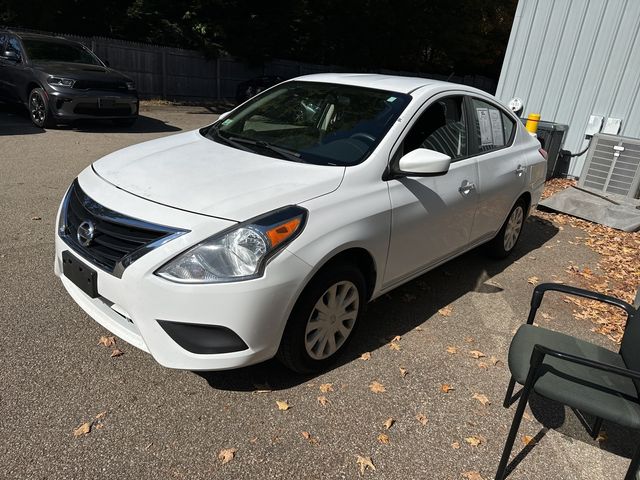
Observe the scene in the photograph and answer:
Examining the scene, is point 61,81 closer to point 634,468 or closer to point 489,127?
point 489,127

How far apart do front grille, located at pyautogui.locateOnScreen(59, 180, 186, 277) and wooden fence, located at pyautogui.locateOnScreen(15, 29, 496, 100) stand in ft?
45.7

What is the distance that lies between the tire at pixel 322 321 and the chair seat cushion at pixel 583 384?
95 centimetres

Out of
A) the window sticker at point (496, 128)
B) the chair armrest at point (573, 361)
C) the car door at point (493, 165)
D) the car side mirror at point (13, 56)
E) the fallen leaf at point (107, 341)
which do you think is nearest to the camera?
the chair armrest at point (573, 361)

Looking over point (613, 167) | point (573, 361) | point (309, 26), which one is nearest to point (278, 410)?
point (573, 361)

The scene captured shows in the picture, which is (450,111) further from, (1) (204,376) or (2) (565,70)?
(2) (565,70)

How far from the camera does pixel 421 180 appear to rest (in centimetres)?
336

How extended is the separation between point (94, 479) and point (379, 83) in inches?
121

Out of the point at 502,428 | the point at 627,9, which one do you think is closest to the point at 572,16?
the point at 627,9

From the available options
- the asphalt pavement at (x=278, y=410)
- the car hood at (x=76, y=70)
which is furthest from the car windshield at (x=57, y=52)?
the asphalt pavement at (x=278, y=410)

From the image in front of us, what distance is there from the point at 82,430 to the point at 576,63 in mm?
9464

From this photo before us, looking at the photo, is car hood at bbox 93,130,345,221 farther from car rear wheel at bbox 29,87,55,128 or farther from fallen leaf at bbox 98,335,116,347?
car rear wheel at bbox 29,87,55,128

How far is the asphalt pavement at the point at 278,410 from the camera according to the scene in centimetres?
236

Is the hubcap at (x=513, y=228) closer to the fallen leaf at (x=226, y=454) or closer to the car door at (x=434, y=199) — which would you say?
the car door at (x=434, y=199)

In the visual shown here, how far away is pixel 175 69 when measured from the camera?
18016 millimetres
